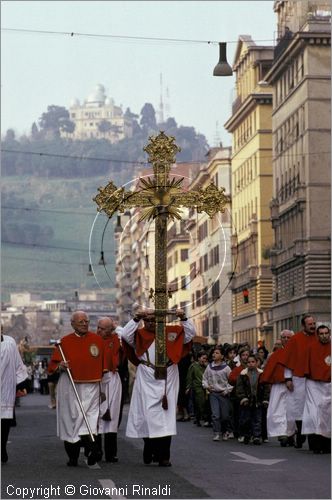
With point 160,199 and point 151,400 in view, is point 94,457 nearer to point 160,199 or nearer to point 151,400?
point 151,400

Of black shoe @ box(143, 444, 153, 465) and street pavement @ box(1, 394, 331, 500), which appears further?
black shoe @ box(143, 444, 153, 465)

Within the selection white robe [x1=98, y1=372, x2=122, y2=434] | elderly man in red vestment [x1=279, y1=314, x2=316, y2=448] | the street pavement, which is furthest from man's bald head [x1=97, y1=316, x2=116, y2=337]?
elderly man in red vestment [x1=279, y1=314, x2=316, y2=448]

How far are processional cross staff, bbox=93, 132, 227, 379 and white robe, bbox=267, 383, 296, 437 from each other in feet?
22.7

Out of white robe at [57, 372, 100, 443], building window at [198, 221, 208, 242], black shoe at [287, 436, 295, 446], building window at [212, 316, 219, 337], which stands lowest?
black shoe at [287, 436, 295, 446]

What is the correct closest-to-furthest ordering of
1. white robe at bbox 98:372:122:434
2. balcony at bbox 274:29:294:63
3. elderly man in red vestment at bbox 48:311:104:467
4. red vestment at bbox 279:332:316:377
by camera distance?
elderly man in red vestment at bbox 48:311:104:467 → white robe at bbox 98:372:122:434 → red vestment at bbox 279:332:316:377 → balcony at bbox 274:29:294:63

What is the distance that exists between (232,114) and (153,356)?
97.1 metres

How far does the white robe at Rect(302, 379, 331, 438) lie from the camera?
1067 inches

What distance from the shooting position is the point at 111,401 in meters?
25.4

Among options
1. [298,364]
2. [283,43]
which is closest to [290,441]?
[298,364]

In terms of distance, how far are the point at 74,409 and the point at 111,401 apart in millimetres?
2175

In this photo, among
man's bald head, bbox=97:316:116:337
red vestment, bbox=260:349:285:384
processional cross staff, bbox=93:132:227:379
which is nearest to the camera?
processional cross staff, bbox=93:132:227:379

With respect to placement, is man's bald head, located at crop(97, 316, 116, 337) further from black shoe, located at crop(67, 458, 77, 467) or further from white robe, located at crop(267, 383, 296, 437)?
white robe, located at crop(267, 383, 296, 437)

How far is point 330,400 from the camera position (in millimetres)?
27328

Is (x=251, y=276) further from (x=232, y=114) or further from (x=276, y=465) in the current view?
(x=276, y=465)
